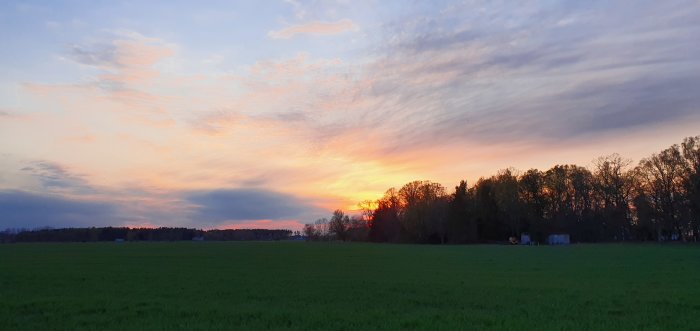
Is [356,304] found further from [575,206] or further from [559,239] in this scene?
[575,206]

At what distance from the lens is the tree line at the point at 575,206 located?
106 meters

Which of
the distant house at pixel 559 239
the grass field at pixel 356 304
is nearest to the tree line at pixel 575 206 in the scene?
the distant house at pixel 559 239

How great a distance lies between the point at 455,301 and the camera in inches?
780

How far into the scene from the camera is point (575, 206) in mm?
129500

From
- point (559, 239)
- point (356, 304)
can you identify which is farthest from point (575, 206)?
point (356, 304)

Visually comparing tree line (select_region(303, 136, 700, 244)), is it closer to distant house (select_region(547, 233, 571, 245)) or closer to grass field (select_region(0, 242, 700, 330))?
distant house (select_region(547, 233, 571, 245))

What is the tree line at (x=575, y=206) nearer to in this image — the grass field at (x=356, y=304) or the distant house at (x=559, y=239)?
the distant house at (x=559, y=239)

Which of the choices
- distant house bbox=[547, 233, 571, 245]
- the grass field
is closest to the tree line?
distant house bbox=[547, 233, 571, 245]

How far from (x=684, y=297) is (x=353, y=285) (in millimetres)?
13964

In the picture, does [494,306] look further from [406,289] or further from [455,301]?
[406,289]

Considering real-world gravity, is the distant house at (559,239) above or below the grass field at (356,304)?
above

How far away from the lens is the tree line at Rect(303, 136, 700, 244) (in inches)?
4173

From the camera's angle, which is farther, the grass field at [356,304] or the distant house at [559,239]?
the distant house at [559,239]

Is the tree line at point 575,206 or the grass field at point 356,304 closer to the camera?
the grass field at point 356,304
